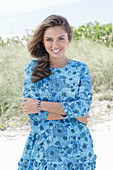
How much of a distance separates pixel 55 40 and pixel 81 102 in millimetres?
465

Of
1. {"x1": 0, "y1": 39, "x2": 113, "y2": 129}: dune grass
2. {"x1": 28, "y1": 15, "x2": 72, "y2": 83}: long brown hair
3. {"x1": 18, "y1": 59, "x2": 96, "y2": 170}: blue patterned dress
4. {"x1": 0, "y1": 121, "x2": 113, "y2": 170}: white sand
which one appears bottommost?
{"x1": 0, "y1": 121, "x2": 113, "y2": 170}: white sand

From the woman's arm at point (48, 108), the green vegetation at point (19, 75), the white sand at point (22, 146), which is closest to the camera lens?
the woman's arm at point (48, 108)

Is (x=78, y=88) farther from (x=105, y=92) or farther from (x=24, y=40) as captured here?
(x=24, y=40)

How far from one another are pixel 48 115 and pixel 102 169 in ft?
5.35

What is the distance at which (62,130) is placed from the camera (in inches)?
79.3

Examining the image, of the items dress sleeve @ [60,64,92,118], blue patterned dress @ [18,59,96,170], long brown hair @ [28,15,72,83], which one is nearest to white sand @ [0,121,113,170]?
blue patterned dress @ [18,59,96,170]

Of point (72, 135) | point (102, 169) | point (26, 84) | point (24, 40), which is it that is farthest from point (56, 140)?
point (24, 40)

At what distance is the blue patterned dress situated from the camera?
6.53ft

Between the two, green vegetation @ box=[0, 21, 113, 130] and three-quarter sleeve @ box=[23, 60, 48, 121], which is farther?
green vegetation @ box=[0, 21, 113, 130]

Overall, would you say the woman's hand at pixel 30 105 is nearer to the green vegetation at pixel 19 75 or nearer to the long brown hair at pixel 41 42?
the long brown hair at pixel 41 42

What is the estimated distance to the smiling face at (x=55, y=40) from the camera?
2.05 metres

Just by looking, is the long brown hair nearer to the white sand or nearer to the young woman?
the young woman

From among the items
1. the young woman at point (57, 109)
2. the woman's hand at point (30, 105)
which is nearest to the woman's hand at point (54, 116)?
the young woman at point (57, 109)

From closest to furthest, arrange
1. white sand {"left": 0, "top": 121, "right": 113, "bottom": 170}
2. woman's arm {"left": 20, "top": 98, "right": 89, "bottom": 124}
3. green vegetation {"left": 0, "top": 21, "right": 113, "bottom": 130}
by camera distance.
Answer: woman's arm {"left": 20, "top": 98, "right": 89, "bottom": 124} < white sand {"left": 0, "top": 121, "right": 113, "bottom": 170} < green vegetation {"left": 0, "top": 21, "right": 113, "bottom": 130}
